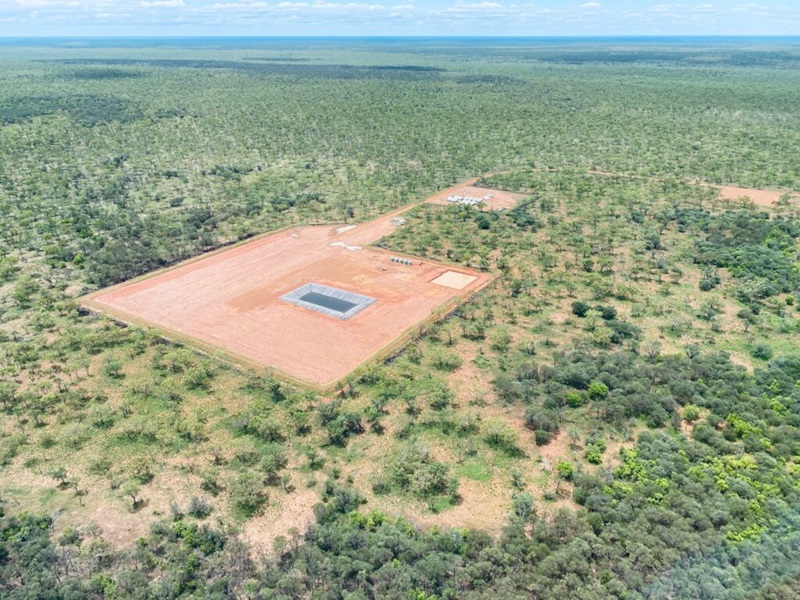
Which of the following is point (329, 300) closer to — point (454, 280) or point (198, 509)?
point (454, 280)

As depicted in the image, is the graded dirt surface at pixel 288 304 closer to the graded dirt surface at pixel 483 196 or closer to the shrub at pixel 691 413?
the graded dirt surface at pixel 483 196

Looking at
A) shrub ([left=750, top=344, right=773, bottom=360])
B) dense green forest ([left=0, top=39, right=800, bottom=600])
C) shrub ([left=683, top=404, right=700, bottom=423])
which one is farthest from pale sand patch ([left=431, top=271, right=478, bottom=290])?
shrub ([left=750, top=344, right=773, bottom=360])

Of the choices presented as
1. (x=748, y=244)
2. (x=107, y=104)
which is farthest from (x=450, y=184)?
(x=107, y=104)

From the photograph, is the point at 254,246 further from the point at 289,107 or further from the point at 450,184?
the point at 289,107

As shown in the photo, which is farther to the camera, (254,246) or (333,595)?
(254,246)

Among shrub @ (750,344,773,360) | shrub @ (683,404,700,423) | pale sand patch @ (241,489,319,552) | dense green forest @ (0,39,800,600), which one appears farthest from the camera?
shrub @ (750,344,773,360)

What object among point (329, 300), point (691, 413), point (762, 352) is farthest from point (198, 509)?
point (762, 352)

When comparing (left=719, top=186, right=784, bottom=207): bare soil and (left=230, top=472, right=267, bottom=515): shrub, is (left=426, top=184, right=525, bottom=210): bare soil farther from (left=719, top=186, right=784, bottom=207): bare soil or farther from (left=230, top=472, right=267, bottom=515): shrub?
(left=230, top=472, right=267, bottom=515): shrub

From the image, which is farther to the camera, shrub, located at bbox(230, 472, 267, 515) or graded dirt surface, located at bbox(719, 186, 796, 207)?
graded dirt surface, located at bbox(719, 186, 796, 207)
